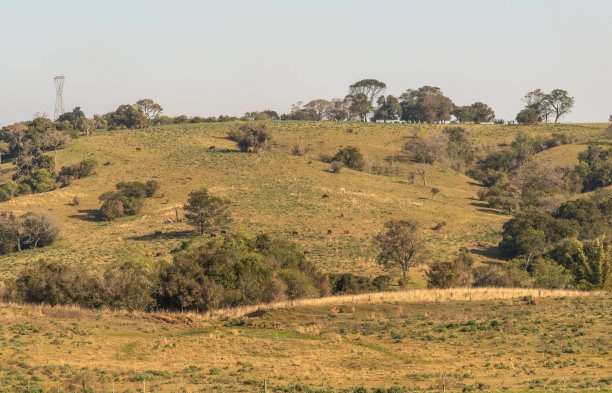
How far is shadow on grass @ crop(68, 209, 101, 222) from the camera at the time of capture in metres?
87.4

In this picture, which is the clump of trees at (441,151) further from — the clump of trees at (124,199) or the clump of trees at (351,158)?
the clump of trees at (124,199)

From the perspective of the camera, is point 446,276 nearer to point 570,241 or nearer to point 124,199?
point 570,241

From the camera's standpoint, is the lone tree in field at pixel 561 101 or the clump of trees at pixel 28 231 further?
the lone tree in field at pixel 561 101

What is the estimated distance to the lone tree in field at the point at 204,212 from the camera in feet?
253

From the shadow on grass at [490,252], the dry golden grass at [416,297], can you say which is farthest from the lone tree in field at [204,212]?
the shadow on grass at [490,252]

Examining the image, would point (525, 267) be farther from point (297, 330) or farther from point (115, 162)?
point (115, 162)

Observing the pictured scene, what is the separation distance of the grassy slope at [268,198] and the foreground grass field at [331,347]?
75.4 feet

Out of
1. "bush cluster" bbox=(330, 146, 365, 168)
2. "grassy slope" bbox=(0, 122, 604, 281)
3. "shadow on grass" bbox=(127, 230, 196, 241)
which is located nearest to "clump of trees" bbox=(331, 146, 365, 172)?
"bush cluster" bbox=(330, 146, 365, 168)

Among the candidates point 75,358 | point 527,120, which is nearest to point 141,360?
point 75,358

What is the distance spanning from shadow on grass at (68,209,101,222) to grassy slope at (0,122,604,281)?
15 cm

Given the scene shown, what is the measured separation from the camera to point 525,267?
64375 millimetres

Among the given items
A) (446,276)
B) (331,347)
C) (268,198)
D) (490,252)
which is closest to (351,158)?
(268,198)

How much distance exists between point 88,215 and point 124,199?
6.02 meters

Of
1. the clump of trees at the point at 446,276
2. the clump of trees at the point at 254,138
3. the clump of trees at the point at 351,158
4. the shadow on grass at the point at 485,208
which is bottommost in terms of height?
the clump of trees at the point at 446,276
